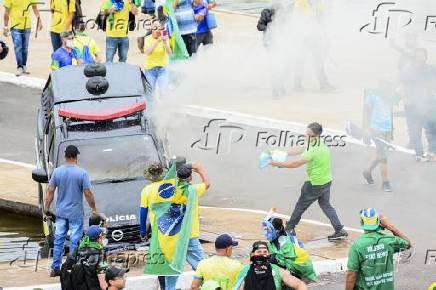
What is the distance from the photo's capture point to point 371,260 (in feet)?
39.9

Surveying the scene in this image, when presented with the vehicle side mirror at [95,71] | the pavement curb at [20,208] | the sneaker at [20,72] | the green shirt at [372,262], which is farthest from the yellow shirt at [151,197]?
the sneaker at [20,72]

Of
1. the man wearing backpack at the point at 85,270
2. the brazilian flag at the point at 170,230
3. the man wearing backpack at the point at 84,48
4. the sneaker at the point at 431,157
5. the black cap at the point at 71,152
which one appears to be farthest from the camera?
the man wearing backpack at the point at 84,48


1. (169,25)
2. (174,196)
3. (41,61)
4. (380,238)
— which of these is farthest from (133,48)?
(380,238)

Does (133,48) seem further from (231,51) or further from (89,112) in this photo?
(89,112)

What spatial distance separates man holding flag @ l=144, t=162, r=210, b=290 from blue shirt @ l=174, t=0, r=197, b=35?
9909 millimetres

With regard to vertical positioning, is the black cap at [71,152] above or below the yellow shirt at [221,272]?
above

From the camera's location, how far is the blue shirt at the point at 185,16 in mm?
23828

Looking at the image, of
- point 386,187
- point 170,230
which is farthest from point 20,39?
point 170,230

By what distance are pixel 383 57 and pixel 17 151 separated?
7.82 m

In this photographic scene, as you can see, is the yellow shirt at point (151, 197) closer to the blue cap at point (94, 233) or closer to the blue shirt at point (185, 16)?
the blue cap at point (94, 233)

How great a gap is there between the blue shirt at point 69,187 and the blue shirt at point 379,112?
5527 millimetres

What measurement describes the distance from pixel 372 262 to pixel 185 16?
12418 mm

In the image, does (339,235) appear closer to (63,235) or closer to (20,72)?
(63,235)

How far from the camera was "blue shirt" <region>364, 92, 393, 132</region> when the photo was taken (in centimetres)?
1888
